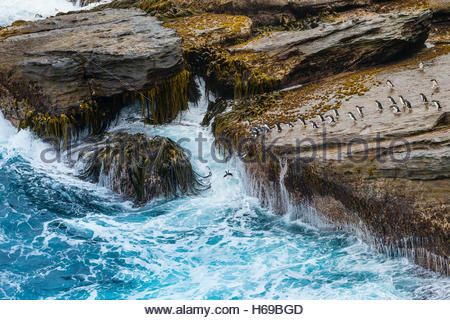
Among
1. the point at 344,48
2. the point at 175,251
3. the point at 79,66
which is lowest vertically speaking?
the point at 175,251

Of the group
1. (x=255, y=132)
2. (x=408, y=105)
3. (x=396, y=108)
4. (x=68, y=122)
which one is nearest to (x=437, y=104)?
(x=408, y=105)

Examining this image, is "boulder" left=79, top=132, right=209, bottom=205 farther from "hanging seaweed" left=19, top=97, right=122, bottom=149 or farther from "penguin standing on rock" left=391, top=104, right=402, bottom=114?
"penguin standing on rock" left=391, top=104, right=402, bottom=114

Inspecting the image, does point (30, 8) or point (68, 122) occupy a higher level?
point (30, 8)

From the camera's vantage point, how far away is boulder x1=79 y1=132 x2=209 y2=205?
456 inches

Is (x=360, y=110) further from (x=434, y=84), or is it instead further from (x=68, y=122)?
(x=68, y=122)

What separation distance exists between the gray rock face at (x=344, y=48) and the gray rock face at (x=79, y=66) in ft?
10.8

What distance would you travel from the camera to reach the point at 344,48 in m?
14.4

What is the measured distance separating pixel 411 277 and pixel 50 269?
7.31 m

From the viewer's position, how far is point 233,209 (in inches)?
444

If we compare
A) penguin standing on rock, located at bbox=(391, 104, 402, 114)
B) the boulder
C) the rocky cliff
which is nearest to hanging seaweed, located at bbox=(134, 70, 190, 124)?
the rocky cliff

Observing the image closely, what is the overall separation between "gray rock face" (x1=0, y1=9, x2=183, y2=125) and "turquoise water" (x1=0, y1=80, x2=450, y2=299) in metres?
2.45

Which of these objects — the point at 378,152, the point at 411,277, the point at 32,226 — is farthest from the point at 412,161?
the point at 32,226

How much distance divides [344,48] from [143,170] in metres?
7.74
